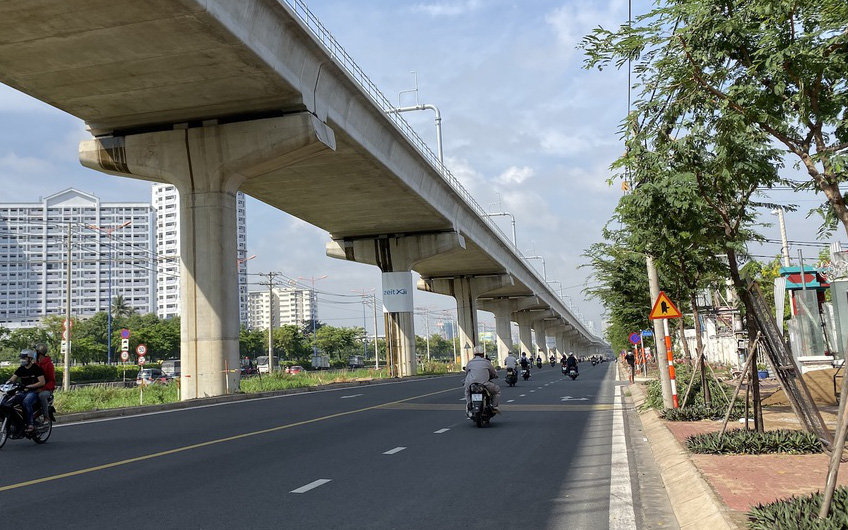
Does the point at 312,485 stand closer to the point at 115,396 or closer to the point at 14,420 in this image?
the point at 14,420

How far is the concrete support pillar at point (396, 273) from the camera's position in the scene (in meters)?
49.7

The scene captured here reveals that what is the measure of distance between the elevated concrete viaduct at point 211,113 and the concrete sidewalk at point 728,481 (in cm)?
1470

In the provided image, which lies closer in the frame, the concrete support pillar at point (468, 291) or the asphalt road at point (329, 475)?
the asphalt road at point (329, 475)

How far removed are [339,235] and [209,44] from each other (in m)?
32.1

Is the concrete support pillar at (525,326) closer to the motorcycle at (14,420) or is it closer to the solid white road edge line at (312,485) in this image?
the motorcycle at (14,420)

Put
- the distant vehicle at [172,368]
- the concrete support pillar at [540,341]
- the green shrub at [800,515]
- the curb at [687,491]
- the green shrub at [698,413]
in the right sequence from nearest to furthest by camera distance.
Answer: the green shrub at [800,515], the curb at [687,491], the green shrub at [698,413], the distant vehicle at [172,368], the concrete support pillar at [540,341]

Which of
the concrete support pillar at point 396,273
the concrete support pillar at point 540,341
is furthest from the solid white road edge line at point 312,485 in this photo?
the concrete support pillar at point 540,341

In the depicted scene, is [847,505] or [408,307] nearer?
[847,505]

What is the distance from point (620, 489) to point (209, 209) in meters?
20.7

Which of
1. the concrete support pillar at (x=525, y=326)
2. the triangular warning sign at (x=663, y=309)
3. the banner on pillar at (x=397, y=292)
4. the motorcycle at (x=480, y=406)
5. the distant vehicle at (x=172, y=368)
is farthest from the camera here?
the concrete support pillar at (x=525, y=326)

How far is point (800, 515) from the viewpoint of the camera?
4.98 metres

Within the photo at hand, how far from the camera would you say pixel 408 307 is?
51.4 m

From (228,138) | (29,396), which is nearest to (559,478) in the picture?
(29,396)

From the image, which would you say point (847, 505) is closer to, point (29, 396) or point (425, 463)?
point (425, 463)
